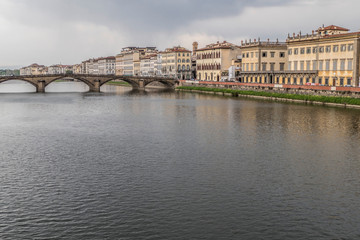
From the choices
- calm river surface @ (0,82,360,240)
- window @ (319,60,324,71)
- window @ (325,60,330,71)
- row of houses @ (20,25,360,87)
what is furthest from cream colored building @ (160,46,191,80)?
calm river surface @ (0,82,360,240)

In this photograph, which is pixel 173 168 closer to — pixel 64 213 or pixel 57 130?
pixel 64 213

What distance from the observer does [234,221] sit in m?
22.4

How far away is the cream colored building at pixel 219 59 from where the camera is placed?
146375 millimetres

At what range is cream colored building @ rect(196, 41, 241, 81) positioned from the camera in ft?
480

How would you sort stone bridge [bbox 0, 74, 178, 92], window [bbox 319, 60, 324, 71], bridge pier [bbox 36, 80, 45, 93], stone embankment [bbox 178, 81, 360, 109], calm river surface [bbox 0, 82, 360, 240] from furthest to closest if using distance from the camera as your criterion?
bridge pier [bbox 36, 80, 45, 93] → stone bridge [bbox 0, 74, 178, 92] → window [bbox 319, 60, 324, 71] → stone embankment [bbox 178, 81, 360, 109] → calm river surface [bbox 0, 82, 360, 240]

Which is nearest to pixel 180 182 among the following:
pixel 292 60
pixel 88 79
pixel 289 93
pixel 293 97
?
pixel 293 97

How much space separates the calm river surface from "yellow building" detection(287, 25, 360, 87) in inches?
1457

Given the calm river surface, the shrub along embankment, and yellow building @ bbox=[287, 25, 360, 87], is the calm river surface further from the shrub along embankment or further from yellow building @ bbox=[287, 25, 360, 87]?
yellow building @ bbox=[287, 25, 360, 87]

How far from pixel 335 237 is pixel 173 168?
14.4m

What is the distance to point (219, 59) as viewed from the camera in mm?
147250

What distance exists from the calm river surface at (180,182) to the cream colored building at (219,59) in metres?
94.3

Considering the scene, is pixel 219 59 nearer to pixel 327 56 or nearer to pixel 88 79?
pixel 88 79

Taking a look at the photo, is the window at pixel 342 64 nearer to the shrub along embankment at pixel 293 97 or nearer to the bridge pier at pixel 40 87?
the shrub along embankment at pixel 293 97

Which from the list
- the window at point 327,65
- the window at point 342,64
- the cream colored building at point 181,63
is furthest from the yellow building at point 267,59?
the cream colored building at point 181,63
